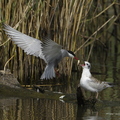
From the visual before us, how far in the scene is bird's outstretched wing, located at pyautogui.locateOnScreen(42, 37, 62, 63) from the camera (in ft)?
22.2

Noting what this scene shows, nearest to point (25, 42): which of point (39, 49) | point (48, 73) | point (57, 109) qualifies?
point (39, 49)

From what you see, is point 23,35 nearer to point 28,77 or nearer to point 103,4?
point 28,77

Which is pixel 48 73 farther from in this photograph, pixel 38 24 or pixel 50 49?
pixel 38 24

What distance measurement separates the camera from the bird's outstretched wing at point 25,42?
A: 714 centimetres

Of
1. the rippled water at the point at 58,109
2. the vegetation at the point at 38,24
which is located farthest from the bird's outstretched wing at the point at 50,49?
the rippled water at the point at 58,109

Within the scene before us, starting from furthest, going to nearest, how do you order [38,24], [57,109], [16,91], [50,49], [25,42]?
[38,24]
[25,42]
[50,49]
[16,91]
[57,109]

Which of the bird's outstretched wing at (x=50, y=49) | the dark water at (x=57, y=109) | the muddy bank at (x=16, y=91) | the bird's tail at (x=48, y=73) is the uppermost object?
the bird's outstretched wing at (x=50, y=49)

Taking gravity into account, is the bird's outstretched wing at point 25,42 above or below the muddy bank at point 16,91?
above

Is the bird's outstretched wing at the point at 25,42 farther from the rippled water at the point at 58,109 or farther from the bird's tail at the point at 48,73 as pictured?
the rippled water at the point at 58,109

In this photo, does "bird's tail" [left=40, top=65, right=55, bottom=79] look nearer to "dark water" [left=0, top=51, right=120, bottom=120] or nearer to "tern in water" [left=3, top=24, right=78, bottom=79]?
"tern in water" [left=3, top=24, right=78, bottom=79]

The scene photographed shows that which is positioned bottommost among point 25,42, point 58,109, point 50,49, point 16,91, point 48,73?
point 58,109

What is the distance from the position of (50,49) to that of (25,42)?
1.91 feet

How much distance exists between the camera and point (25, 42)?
24.1 feet

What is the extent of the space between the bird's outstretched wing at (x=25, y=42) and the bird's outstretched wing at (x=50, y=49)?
0.56 feet
